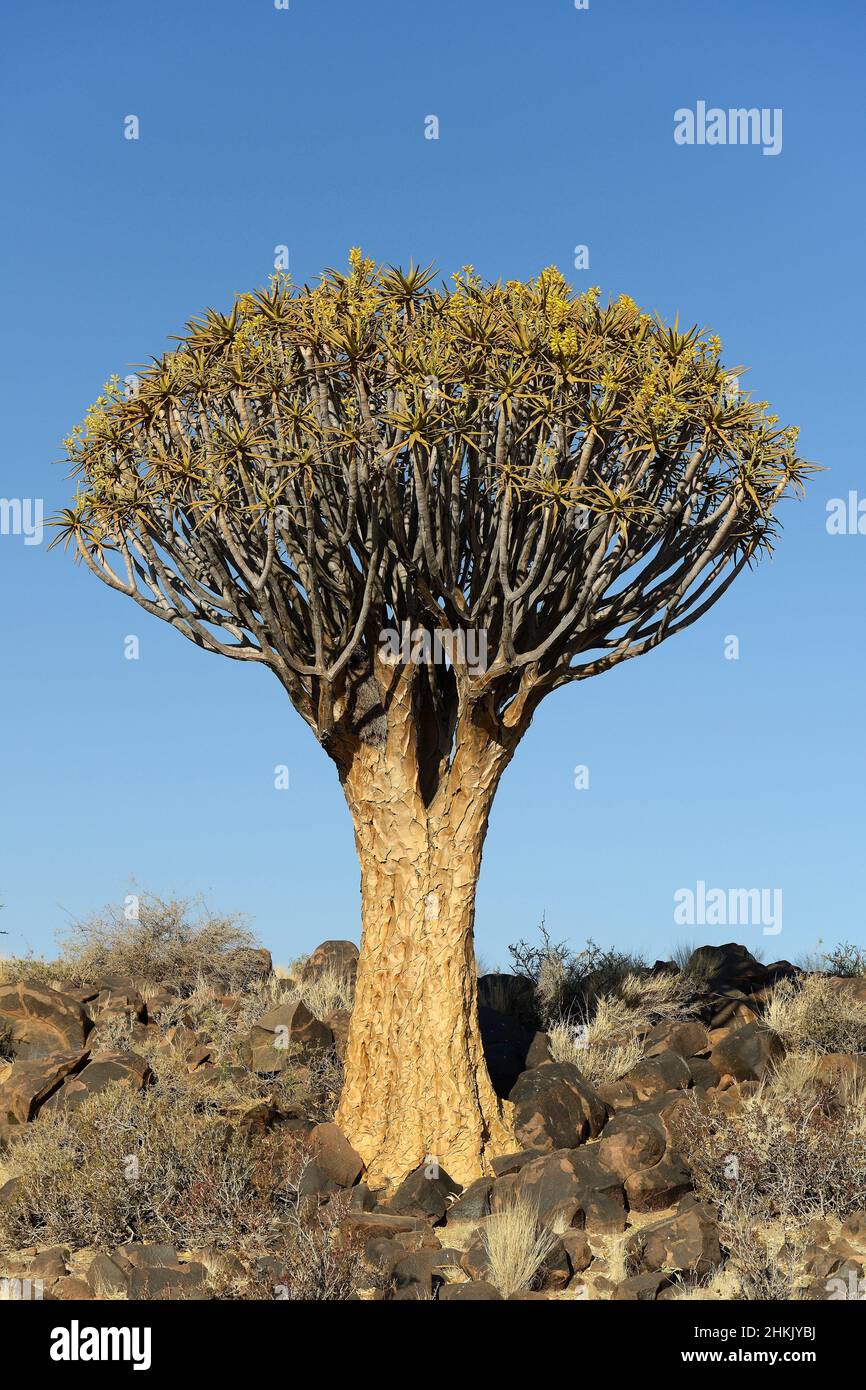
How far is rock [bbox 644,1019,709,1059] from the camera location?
1255 cm

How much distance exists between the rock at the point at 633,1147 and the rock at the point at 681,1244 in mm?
1004

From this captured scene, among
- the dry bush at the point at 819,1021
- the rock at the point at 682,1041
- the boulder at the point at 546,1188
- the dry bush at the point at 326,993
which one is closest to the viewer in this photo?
the boulder at the point at 546,1188

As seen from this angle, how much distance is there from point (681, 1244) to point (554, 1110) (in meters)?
Answer: 2.30

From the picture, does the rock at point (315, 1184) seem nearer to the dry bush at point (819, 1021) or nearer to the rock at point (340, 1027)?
the rock at point (340, 1027)

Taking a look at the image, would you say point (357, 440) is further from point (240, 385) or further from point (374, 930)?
point (374, 930)

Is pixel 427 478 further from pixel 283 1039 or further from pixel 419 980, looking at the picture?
pixel 283 1039

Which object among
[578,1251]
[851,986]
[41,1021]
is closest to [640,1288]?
[578,1251]

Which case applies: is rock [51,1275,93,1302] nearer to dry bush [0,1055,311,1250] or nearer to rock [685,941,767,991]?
dry bush [0,1055,311,1250]

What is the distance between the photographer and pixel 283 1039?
41.4 feet

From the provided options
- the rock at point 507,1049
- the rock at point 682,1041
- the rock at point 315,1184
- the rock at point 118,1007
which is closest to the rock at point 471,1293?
the rock at point 315,1184

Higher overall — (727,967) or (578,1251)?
(727,967)

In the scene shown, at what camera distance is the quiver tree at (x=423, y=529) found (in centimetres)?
978

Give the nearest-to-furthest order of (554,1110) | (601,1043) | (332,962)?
(554,1110), (601,1043), (332,962)

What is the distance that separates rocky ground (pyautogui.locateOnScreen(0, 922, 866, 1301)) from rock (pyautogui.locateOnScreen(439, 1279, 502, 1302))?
2cm
